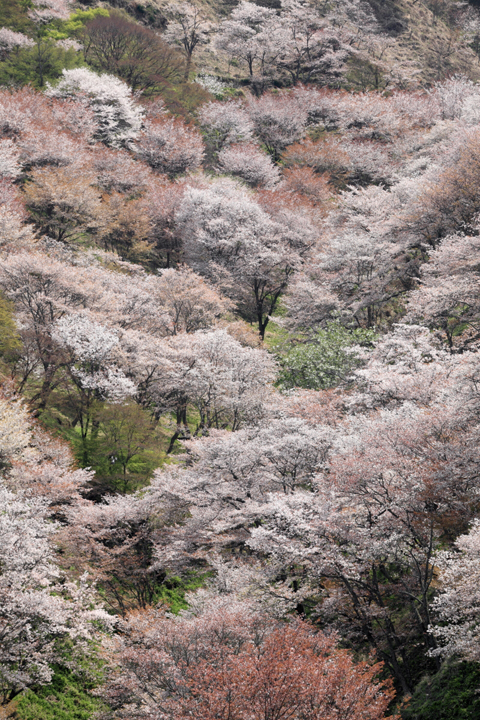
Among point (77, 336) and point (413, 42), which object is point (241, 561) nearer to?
point (77, 336)

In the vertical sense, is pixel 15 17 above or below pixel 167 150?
above

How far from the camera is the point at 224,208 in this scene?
32.6m

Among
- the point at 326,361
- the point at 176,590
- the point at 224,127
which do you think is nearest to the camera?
the point at 176,590

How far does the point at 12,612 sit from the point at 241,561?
578cm

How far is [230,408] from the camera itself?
63.9 feet

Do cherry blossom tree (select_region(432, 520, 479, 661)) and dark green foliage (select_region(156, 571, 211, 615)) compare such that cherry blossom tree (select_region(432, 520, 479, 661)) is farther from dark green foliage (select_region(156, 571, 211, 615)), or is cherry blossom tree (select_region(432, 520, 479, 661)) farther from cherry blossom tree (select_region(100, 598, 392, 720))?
dark green foliage (select_region(156, 571, 211, 615))

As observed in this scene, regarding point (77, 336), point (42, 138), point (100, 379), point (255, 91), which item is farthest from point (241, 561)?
point (255, 91)

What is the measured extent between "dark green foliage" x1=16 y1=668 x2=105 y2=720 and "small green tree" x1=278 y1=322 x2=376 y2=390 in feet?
41.5

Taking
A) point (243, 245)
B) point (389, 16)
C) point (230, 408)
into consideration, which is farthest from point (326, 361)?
point (389, 16)

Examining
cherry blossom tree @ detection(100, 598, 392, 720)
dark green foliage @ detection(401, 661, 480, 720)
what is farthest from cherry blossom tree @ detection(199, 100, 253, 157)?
dark green foliage @ detection(401, 661, 480, 720)

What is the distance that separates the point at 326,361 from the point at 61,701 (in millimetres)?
14535

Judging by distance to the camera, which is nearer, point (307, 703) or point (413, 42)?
point (307, 703)

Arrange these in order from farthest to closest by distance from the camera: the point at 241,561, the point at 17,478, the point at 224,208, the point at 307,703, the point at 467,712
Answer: the point at 224,208, the point at 17,478, the point at 241,561, the point at 467,712, the point at 307,703

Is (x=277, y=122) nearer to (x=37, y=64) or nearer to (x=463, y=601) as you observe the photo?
(x=37, y=64)
